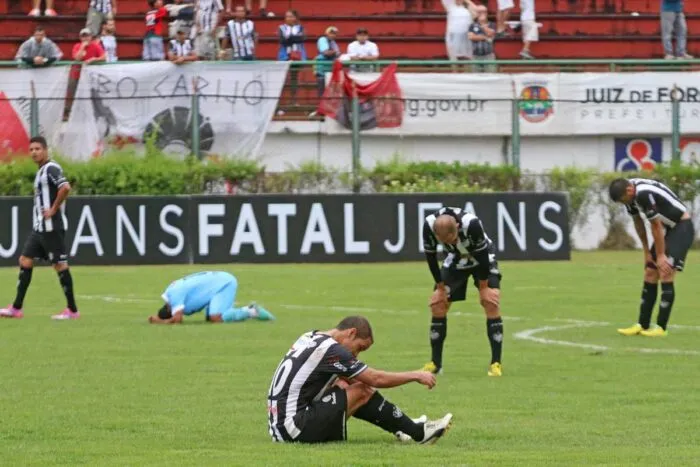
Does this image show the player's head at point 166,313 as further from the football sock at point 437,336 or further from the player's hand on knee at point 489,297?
the player's hand on knee at point 489,297

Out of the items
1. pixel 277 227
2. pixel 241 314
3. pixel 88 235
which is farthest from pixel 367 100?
pixel 241 314

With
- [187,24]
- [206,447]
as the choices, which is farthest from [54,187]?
[187,24]

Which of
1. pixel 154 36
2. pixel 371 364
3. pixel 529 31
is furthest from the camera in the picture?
pixel 529 31

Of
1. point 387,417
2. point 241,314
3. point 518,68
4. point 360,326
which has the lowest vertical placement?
point 241,314

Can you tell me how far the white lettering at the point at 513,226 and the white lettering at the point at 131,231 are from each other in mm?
6136

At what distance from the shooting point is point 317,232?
1078 inches

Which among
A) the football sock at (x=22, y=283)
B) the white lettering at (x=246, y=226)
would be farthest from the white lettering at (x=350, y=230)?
the football sock at (x=22, y=283)

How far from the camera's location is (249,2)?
112 ft

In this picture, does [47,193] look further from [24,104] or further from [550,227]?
[550,227]

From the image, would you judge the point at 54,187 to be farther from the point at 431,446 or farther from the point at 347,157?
the point at 347,157

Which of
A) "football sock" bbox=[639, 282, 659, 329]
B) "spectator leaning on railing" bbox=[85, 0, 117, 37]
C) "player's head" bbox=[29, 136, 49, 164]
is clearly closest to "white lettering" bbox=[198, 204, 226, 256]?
"spectator leaning on railing" bbox=[85, 0, 117, 37]

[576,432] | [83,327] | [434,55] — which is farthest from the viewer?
[434,55]

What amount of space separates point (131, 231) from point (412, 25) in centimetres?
1010

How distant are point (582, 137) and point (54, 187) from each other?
1560 cm
